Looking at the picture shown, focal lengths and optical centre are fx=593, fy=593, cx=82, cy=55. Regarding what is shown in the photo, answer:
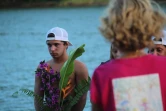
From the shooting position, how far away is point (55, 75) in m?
6.27

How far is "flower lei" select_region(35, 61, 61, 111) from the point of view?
20.3ft

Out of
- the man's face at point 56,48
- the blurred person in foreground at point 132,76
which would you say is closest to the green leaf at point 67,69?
the man's face at point 56,48

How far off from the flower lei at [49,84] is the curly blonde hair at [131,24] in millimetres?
2890

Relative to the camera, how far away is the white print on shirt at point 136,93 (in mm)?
3361

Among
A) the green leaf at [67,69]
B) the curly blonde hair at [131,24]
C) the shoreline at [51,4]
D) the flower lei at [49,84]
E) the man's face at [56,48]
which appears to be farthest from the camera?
the shoreline at [51,4]

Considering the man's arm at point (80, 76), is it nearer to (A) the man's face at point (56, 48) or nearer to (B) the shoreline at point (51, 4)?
(A) the man's face at point (56, 48)

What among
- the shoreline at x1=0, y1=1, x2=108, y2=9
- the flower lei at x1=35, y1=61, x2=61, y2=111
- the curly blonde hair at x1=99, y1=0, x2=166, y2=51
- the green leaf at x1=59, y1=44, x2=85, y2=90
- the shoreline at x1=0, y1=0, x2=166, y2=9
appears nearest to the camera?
the curly blonde hair at x1=99, y1=0, x2=166, y2=51

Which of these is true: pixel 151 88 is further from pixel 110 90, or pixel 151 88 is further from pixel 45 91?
pixel 45 91

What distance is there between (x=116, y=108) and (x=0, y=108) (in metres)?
10.9

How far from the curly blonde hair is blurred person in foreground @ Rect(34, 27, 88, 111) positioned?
2878 millimetres

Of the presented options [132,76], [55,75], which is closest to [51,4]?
[55,75]

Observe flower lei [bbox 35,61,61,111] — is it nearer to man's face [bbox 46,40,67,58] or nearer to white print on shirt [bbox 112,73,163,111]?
man's face [bbox 46,40,67,58]

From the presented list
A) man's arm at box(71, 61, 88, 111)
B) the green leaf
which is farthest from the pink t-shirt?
man's arm at box(71, 61, 88, 111)

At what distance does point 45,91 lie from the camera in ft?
20.7
